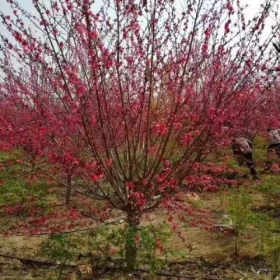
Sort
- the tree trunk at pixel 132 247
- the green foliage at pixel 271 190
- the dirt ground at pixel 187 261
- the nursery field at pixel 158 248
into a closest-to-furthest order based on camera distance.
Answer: the tree trunk at pixel 132 247
the nursery field at pixel 158 248
the dirt ground at pixel 187 261
the green foliage at pixel 271 190

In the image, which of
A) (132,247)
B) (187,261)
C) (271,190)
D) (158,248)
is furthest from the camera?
(271,190)

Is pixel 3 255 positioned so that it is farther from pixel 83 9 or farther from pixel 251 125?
pixel 251 125

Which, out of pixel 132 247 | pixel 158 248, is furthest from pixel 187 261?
pixel 132 247

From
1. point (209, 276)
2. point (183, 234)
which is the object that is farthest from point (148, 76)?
point (183, 234)

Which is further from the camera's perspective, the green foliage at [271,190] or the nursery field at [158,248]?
the green foliage at [271,190]

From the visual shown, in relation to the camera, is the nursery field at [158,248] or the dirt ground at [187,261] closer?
the nursery field at [158,248]

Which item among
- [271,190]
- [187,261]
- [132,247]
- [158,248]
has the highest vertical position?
[271,190]

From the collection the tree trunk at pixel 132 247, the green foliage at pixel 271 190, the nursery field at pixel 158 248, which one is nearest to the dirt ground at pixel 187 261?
the nursery field at pixel 158 248

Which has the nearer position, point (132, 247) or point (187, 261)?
point (132, 247)

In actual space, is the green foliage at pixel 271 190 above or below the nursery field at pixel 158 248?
above

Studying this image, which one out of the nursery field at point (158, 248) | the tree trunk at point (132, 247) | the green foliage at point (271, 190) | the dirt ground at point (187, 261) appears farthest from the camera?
the green foliage at point (271, 190)

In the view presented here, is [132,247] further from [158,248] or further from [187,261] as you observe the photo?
[187,261]

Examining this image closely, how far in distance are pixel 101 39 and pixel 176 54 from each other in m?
1.04

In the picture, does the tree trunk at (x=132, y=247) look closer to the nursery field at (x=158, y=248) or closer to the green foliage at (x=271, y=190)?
the nursery field at (x=158, y=248)
